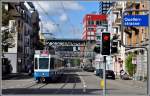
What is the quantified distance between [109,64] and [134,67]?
46141mm

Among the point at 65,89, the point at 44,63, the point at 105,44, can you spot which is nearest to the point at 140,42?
the point at 44,63

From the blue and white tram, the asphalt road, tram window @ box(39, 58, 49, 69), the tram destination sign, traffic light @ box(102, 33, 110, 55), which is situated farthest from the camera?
tram window @ box(39, 58, 49, 69)

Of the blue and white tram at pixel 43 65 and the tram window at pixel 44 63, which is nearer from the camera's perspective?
the blue and white tram at pixel 43 65

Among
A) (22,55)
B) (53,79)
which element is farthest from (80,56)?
(53,79)

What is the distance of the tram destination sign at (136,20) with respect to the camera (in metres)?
39.5

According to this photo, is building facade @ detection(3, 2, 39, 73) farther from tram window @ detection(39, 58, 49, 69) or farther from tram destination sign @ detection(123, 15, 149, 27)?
tram destination sign @ detection(123, 15, 149, 27)

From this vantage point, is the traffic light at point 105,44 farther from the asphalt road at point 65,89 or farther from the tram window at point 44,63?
the tram window at point 44,63

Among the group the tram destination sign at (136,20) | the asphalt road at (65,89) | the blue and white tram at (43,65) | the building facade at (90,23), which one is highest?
the building facade at (90,23)

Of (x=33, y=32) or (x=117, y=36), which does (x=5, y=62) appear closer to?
(x=117, y=36)

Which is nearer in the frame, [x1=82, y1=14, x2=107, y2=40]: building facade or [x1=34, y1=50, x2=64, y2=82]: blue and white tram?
[x1=34, y1=50, x2=64, y2=82]: blue and white tram

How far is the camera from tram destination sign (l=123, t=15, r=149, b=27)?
39500mm

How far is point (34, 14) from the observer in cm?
14400

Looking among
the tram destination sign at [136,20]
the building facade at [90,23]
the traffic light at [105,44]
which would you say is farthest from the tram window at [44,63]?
the building facade at [90,23]

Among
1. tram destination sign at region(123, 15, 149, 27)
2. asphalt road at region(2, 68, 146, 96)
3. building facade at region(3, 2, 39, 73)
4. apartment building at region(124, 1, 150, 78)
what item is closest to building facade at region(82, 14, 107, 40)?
building facade at region(3, 2, 39, 73)
